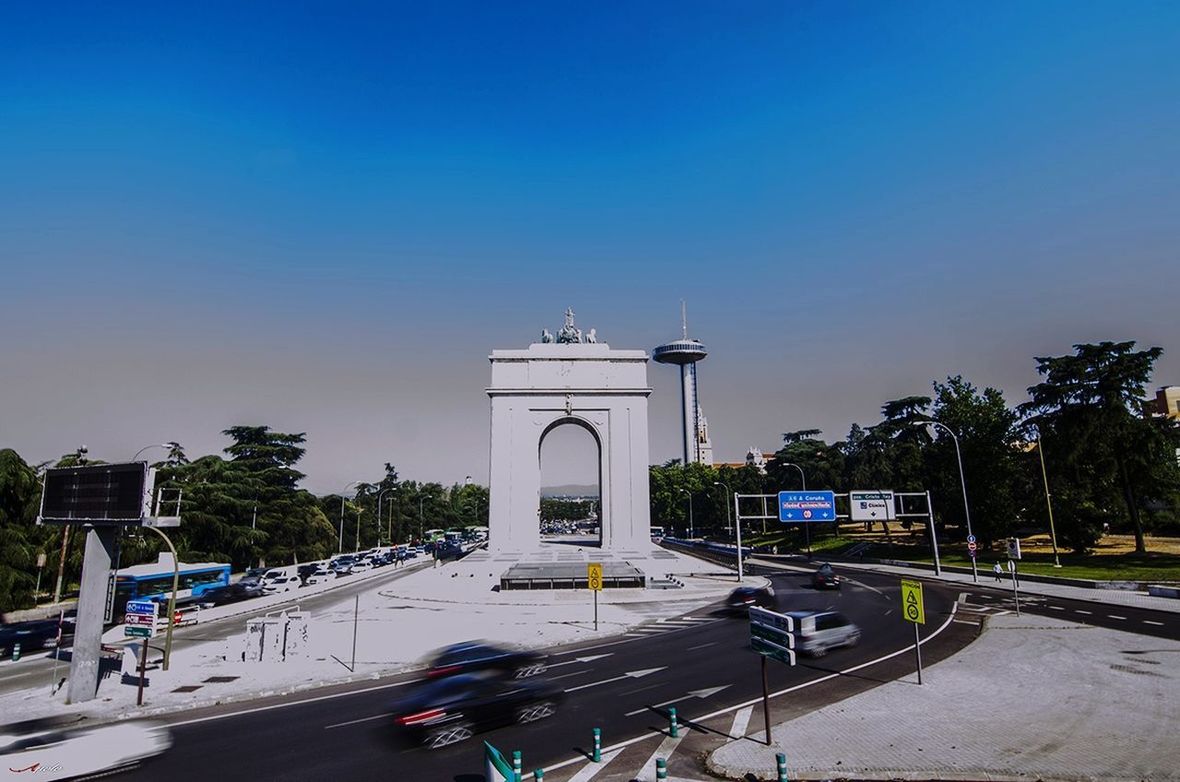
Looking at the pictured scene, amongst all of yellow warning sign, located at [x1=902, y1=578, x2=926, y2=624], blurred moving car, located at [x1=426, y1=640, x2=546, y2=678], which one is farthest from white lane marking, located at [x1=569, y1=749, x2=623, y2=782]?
yellow warning sign, located at [x1=902, y1=578, x2=926, y2=624]

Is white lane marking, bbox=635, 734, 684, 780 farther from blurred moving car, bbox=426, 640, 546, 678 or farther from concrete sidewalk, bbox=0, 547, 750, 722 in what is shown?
concrete sidewalk, bbox=0, 547, 750, 722

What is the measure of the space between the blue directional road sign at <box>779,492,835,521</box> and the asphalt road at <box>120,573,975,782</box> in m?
18.2

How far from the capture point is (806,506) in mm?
43969

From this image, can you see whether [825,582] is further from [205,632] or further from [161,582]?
[161,582]

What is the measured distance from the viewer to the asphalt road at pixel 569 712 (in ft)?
40.0

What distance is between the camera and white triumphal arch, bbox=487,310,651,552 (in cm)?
6819

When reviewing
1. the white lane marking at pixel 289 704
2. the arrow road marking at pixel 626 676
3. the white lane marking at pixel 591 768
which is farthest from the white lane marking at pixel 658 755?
the white lane marking at pixel 289 704

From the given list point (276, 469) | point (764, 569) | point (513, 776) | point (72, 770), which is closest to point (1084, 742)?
point (513, 776)

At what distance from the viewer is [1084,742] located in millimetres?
11984

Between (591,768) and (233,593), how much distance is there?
39167mm

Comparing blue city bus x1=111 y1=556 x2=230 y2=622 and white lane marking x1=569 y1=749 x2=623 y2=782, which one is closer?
white lane marking x1=569 y1=749 x2=623 y2=782

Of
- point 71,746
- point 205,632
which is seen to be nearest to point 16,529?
point 205,632

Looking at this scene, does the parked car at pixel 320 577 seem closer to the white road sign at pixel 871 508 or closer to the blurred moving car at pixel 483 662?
the blurred moving car at pixel 483 662

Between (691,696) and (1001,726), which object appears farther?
(691,696)
